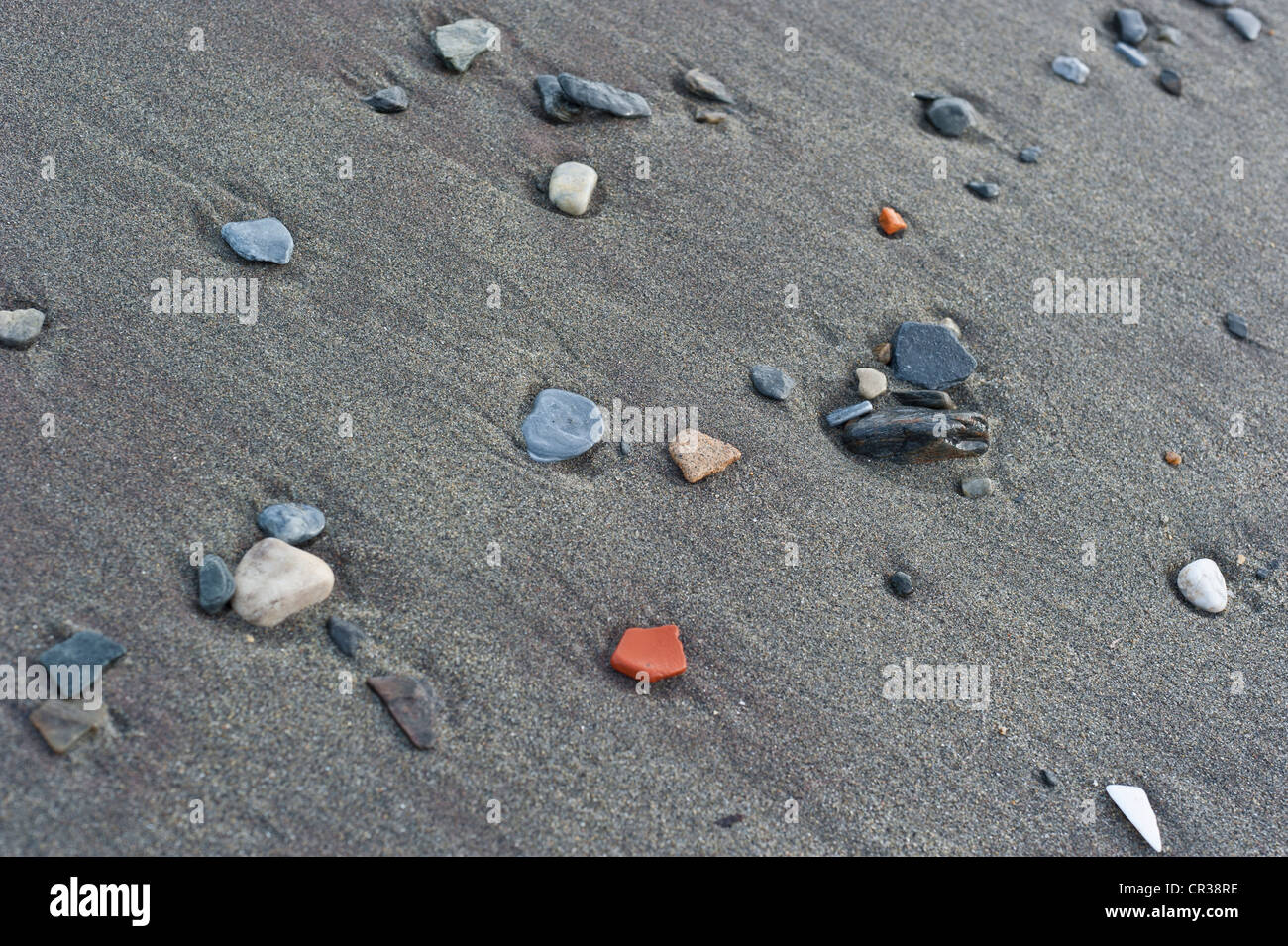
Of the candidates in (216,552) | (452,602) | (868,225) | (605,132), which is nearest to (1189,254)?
(868,225)

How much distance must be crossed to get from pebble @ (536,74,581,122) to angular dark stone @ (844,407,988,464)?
137 centimetres

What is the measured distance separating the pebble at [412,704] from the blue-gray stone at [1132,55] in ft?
12.1

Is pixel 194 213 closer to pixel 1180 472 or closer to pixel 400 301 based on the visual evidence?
pixel 400 301

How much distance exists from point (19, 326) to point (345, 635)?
1123mm

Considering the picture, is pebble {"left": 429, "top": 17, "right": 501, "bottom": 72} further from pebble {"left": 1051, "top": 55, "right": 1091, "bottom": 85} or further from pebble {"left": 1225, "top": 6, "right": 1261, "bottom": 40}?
pebble {"left": 1225, "top": 6, "right": 1261, "bottom": 40}

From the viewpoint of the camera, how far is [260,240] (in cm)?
A: 240

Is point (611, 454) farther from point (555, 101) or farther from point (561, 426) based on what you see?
point (555, 101)

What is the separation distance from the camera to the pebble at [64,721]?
5.33 ft

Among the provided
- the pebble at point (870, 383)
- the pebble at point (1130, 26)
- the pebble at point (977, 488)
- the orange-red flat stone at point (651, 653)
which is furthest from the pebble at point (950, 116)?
the orange-red flat stone at point (651, 653)

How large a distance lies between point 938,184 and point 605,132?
1114 millimetres

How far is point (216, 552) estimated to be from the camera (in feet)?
6.31

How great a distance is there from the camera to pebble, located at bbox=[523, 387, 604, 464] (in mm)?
2230

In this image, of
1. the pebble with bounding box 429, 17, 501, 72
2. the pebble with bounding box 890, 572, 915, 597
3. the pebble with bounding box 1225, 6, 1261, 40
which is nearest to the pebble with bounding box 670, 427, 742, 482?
the pebble with bounding box 890, 572, 915, 597

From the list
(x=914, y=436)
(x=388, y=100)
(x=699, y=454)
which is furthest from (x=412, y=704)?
(x=388, y=100)
